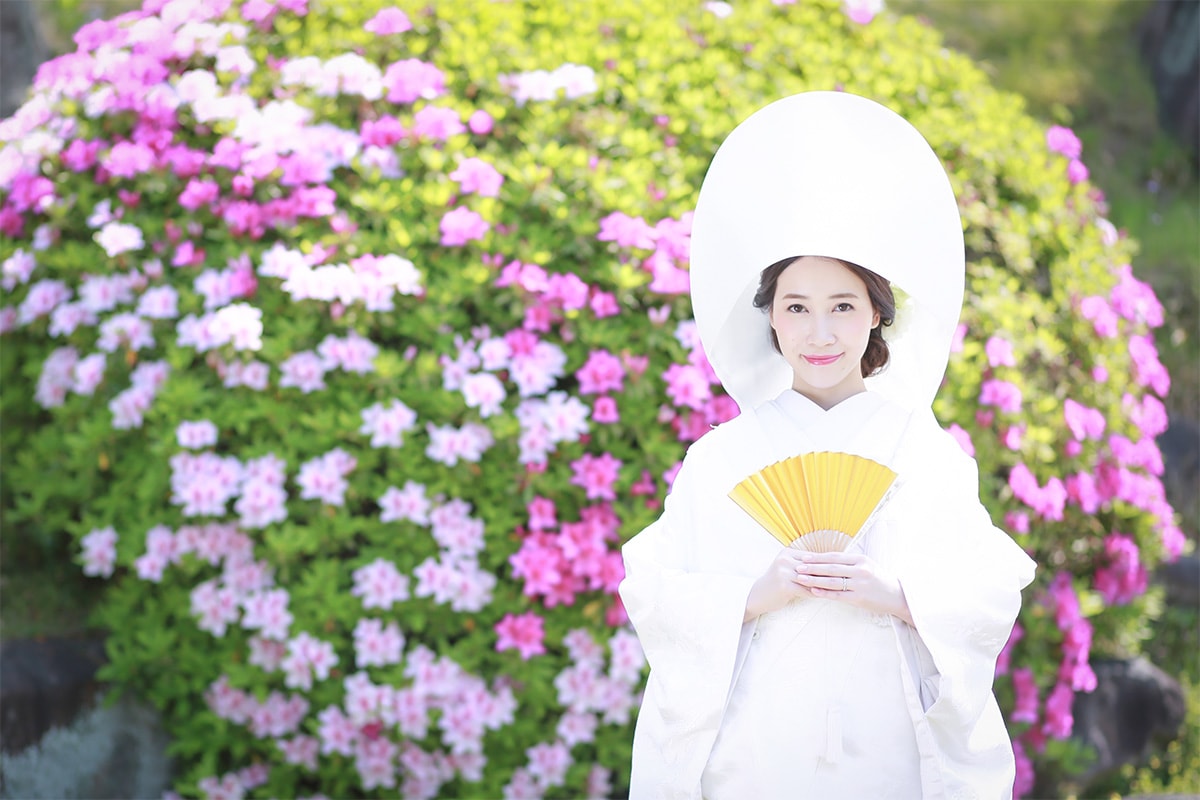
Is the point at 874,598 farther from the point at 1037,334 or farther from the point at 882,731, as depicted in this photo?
the point at 1037,334

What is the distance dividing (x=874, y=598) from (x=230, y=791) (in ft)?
6.77

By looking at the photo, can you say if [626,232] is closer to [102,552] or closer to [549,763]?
[549,763]

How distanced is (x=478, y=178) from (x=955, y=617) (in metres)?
1.73

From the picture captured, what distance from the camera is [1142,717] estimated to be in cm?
393

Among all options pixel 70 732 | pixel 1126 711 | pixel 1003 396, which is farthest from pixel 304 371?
pixel 1126 711

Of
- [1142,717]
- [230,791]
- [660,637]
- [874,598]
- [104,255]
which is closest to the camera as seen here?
[874,598]

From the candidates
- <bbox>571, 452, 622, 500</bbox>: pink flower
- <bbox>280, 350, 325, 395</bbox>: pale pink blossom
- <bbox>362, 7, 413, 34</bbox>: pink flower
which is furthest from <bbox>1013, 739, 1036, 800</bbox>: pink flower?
<bbox>362, 7, 413, 34</bbox>: pink flower

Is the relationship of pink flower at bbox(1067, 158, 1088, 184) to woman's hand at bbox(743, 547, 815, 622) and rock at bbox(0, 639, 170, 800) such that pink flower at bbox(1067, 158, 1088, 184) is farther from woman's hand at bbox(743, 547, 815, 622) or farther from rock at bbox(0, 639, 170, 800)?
rock at bbox(0, 639, 170, 800)

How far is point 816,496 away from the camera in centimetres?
187

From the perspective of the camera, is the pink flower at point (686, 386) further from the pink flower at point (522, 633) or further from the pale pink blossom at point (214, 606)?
the pale pink blossom at point (214, 606)

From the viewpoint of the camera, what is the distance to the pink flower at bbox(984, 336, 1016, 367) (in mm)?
3244

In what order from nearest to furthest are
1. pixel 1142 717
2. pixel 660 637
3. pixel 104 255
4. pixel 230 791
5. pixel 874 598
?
pixel 874 598, pixel 660 637, pixel 230 791, pixel 104 255, pixel 1142 717

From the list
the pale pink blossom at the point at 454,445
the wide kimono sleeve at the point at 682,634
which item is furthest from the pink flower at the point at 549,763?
the wide kimono sleeve at the point at 682,634

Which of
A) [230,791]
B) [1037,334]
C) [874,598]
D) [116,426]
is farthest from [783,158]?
[230,791]
